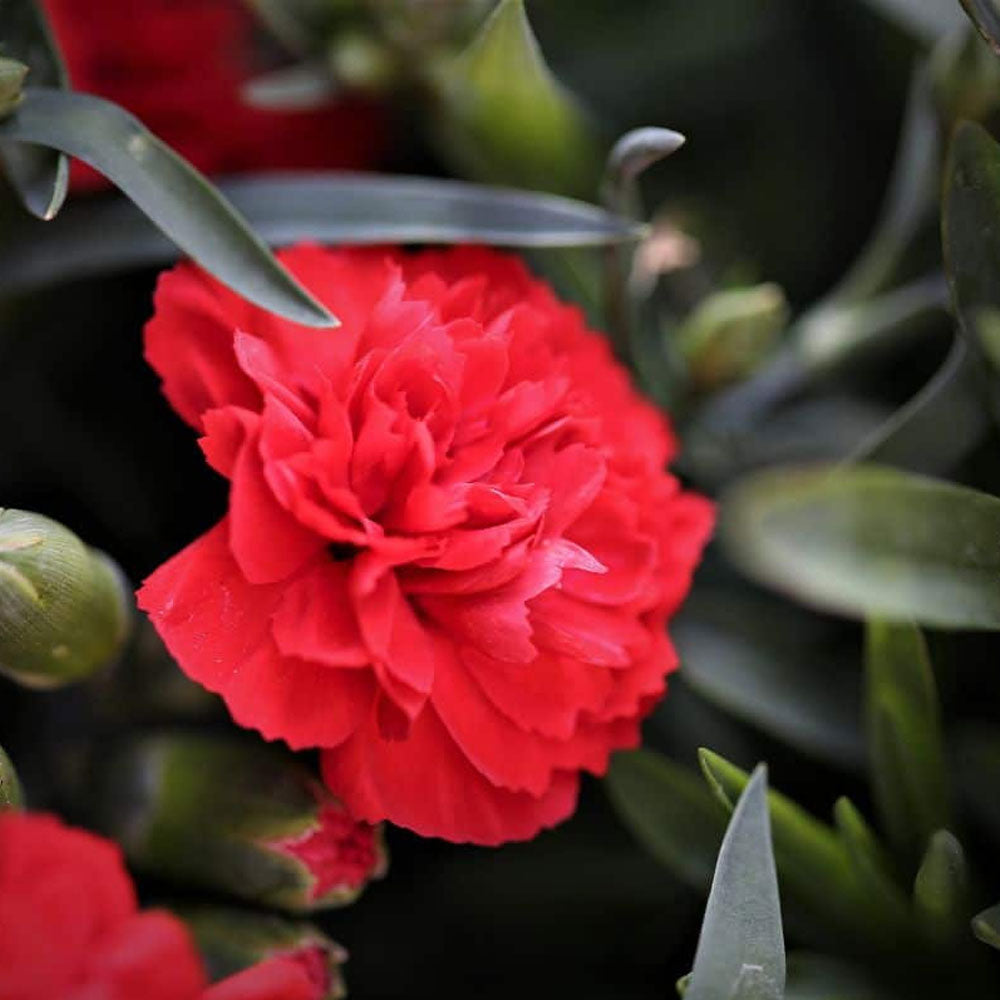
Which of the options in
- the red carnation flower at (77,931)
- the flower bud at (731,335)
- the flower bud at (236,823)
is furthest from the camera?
the flower bud at (731,335)

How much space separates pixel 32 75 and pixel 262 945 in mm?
284

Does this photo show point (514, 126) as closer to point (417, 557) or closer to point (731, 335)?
point (731, 335)

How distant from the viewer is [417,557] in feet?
1.23

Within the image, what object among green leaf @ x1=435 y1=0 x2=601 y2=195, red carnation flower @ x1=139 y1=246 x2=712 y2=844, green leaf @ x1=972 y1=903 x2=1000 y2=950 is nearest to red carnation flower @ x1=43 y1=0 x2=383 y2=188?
green leaf @ x1=435 y1=0 x2=601 y2=195

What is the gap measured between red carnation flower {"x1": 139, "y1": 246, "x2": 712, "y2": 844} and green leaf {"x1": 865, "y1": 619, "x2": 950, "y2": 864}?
0.09 meters

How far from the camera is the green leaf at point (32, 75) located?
44 cm

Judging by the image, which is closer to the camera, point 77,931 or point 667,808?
point 77,931

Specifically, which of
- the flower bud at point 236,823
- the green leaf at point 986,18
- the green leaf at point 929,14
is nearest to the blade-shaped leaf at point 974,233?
the green leaf at point 986,18

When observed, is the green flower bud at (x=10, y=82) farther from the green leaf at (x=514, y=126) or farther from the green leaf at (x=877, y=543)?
the green leaf at (x=877, y=543)

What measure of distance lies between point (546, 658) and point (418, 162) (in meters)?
0.34

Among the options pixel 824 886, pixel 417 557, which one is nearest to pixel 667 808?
pixel 824 886

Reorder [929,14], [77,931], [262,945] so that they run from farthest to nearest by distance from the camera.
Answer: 1. [929,14]
2. [262,945]
3. [77,931]

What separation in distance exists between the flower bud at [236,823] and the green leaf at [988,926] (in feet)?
0.58

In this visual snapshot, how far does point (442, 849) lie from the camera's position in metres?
0.58
